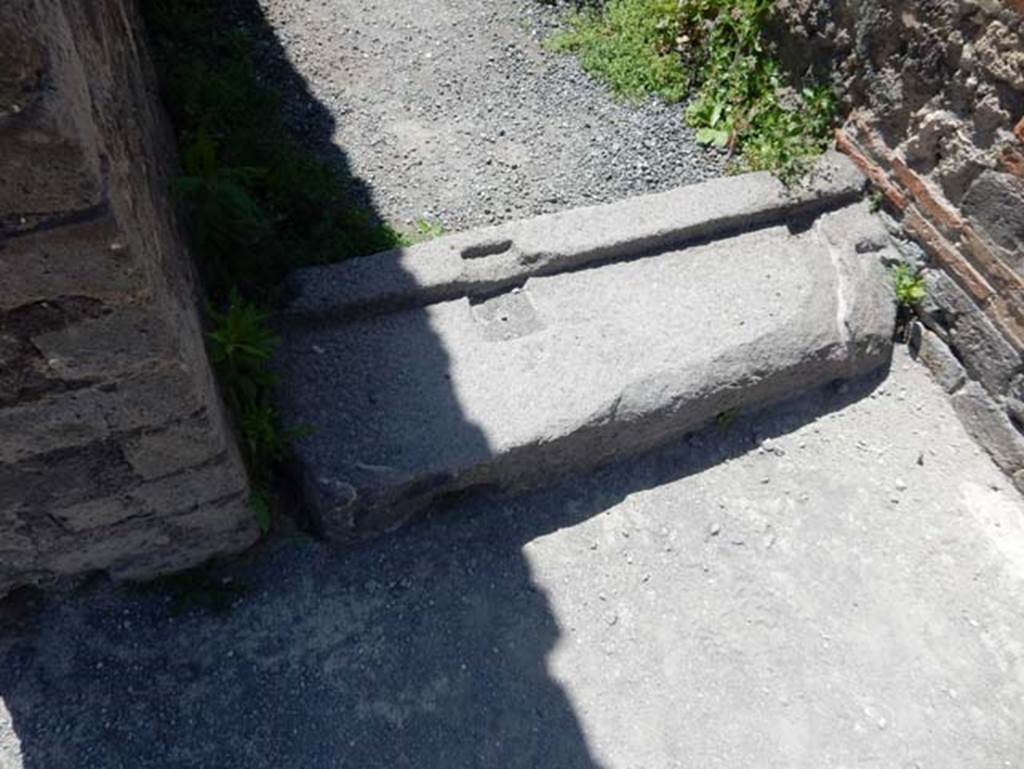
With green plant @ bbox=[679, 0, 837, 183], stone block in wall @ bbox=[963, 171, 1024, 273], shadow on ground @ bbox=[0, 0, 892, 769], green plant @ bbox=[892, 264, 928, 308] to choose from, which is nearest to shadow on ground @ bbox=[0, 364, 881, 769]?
shadow on ground @ bbox=[0, 0, 892, 769]

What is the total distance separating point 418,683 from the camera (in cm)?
276

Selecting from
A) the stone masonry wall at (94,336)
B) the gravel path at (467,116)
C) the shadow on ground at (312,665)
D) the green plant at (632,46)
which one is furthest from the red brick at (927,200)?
the stone masonry wall at (94,336)

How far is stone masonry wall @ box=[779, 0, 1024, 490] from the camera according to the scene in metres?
3.22

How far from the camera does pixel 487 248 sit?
343 centimetres

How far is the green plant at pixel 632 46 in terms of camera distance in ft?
14.9

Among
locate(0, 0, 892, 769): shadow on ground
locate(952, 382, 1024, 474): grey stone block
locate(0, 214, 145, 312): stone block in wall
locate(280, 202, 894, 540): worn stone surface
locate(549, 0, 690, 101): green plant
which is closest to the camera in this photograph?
locate(0, 214, 145, 312): stone block in wall

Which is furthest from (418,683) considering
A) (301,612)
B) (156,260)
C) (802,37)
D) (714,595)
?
(802,37)

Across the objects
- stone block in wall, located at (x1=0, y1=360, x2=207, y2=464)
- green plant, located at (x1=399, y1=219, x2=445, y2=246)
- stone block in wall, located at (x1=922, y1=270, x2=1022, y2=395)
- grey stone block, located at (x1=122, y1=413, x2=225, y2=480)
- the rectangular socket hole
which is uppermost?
stone block in wall, located at (x1=0, y1=360, x2=207, y2=464)

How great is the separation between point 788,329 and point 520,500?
4.12ft

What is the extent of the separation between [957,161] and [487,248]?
193 cm

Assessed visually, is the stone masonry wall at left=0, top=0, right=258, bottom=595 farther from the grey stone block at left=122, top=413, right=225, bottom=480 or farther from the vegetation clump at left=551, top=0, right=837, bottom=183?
the vegetation clump at left=551, top=0, right=837, bottom=183

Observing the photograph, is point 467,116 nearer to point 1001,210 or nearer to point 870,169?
point 870,169

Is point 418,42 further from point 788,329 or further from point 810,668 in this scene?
point 810,668

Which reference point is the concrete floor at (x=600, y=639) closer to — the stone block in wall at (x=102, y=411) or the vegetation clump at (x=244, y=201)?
the vegetation clump at (x=244, y=201)
